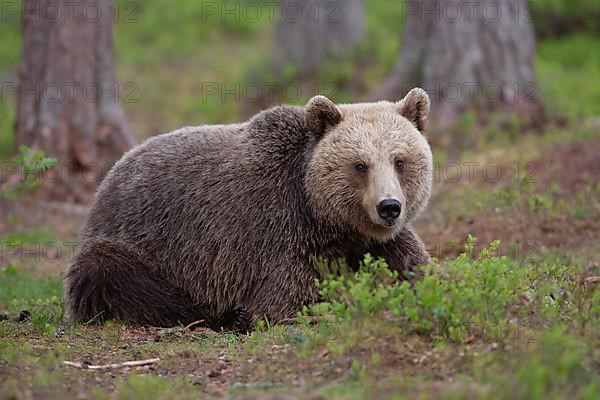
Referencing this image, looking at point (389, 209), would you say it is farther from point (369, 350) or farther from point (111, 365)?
point (111, 365)

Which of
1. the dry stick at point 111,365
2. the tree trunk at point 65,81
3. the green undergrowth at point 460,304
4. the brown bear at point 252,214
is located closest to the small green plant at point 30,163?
the brown bear at point 252,214

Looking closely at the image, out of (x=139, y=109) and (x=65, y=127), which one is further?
(x=139, y=109)

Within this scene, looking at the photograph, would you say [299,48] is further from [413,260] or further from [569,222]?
[413,260]

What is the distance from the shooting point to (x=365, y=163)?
6.90 metres

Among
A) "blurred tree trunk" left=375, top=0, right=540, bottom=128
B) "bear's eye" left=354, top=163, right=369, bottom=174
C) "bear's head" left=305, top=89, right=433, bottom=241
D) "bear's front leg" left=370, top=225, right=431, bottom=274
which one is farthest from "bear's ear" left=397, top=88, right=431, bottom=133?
"blurred tree trunk" left=375, top=0, right=540, bottom=128

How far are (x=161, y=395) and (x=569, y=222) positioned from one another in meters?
6.37

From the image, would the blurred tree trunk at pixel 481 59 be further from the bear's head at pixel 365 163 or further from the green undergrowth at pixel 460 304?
the green undergrowth at pixel 460 304

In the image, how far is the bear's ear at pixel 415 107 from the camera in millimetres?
7355

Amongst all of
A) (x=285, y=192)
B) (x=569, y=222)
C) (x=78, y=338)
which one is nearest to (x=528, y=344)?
(x=285, y=192)


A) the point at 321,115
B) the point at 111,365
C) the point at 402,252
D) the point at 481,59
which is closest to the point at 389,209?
the point at 402,252

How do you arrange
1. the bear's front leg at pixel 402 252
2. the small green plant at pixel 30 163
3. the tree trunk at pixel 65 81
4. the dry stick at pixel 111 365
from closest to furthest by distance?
the dry stick at pixel 111 365
the bear's front leg at pixel 402 252
the small green plant at pixel 30 163
the tree trunk at pixel 65 81

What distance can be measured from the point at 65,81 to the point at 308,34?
24.7 feet

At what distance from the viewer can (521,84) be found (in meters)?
13.8

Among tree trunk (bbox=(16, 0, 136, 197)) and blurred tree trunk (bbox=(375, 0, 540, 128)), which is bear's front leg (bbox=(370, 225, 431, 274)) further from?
tree trunk (bbox=(16, 0, 136, 197))
